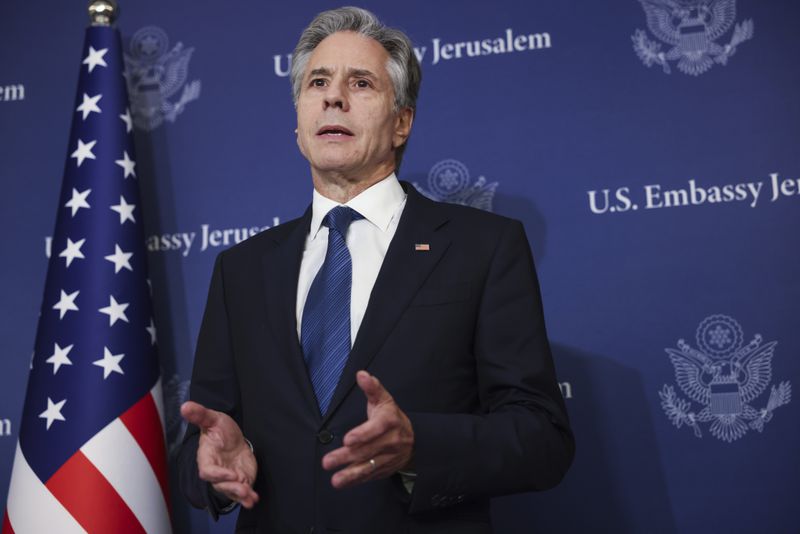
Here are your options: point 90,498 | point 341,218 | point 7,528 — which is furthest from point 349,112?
point 7,528

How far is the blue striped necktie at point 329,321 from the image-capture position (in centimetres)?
162

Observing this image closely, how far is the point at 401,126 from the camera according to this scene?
2039 millimetres

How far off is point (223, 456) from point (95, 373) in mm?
1009

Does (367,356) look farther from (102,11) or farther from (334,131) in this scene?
(102,11)

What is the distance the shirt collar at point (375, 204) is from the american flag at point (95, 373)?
84 cm

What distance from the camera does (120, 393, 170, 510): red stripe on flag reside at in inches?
94.0

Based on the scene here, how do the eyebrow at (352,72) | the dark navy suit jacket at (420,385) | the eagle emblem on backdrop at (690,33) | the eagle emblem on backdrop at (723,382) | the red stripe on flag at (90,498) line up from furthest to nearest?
the eagle emblem on backdrop at (690,33), the eagle emblem on backdrop at (723,382), the red stripe on flag at (90,498), the eyebrow at (352,72), the dark navy suit jacket at (420,385)

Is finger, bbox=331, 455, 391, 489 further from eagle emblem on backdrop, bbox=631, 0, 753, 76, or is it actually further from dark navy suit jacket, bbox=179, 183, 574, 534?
eagle emblem on backdrop, bbox=631, 0, 753, 76

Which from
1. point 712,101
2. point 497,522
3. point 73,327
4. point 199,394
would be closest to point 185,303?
point 73,327

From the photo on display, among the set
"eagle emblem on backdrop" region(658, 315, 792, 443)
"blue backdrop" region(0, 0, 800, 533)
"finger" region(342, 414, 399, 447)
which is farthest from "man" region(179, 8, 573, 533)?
"eagle emblem on backdrop" region(658, 315, 792, 443)

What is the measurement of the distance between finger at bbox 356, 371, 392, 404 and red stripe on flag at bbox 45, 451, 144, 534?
1.30 metres

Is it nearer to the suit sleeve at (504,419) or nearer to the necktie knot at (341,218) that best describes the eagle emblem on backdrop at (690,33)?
the suit sleeve at (504,419)

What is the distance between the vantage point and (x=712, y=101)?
8.41 feet

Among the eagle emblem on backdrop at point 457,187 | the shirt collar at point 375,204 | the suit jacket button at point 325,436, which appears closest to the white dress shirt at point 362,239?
the shirt collar at point 375,204
